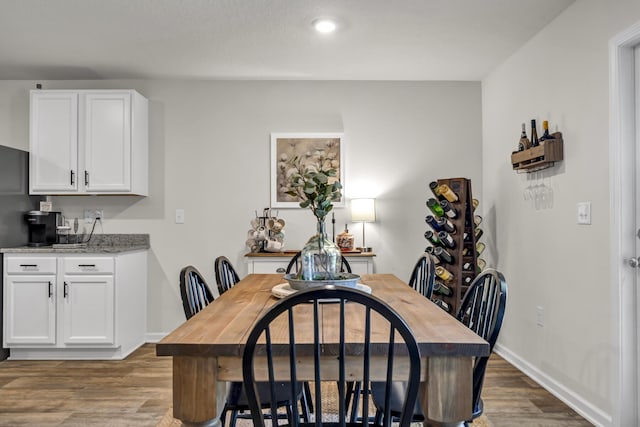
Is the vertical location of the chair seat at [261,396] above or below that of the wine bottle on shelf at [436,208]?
below

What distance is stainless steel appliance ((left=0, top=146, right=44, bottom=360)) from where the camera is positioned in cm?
359

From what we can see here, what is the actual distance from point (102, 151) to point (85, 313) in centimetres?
132

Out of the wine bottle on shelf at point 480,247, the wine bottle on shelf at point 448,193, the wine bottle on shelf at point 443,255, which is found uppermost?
the wine bottle on shelf at point 448,193

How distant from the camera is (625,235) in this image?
226cm

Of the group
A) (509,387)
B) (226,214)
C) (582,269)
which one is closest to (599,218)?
(582,269)

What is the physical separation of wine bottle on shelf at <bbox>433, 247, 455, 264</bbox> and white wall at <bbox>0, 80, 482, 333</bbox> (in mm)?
591

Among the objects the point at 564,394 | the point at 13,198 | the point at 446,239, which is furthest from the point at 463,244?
the point at 13,198

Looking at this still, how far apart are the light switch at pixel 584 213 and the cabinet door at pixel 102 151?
130 inches

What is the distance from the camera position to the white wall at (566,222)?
2.40m

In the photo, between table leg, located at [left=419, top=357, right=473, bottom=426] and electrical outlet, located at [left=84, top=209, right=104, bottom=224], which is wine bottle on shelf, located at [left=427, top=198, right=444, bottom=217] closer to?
table leg, located at [left=419, top=357, right=473, bottom=426]

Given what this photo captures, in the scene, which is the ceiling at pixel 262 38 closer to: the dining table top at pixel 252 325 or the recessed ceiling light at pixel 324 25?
the recessed ceiling light at pixel 324 25

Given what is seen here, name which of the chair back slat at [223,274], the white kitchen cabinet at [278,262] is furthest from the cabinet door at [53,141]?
the chair back slat at [223,274]

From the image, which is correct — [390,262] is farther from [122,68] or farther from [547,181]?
[122,68]

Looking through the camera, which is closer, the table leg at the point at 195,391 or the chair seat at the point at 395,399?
the table leg at the point at 195,391
